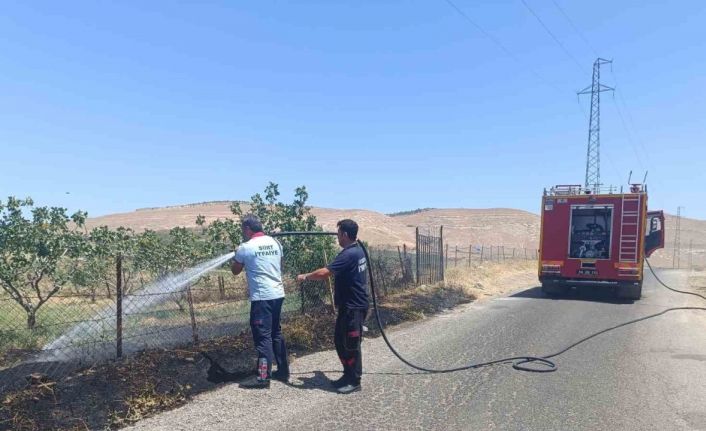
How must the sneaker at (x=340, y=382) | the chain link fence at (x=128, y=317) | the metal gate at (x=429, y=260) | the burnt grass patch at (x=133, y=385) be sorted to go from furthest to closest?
1. the metal gate at (x=429, y=260)
2. the chain link fence at (x=128, y=317)
3. the sneaker at (x=340, y=382)
4. the burnt grass patch at (x=133, y=385)

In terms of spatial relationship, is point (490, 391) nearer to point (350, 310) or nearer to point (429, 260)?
point (350, 310)

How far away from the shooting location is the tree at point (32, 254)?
8.77 m

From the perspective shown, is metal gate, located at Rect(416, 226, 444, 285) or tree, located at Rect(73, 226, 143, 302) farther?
metal gate, located at Rect(416, 226, 444, 285)

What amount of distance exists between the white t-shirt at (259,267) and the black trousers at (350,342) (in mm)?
804

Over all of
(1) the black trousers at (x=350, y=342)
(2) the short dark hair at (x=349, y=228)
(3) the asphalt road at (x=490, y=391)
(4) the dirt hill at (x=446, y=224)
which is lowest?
(4) the dirt hill at (x=446, y=224)

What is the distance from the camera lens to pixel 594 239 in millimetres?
15664

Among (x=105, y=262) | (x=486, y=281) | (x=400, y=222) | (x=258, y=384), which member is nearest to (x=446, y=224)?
(x=400, y=222)

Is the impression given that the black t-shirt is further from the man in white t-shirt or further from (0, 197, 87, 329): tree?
(0, 197, 87, 329): tree

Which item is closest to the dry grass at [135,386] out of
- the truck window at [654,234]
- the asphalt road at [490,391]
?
the asphalt road at [490,391]

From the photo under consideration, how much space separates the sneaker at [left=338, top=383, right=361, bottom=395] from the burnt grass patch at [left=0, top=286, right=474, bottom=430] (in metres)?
1.31

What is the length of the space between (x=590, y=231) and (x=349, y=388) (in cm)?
1226

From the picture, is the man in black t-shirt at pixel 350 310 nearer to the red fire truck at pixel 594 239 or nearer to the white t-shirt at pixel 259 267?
the white t-shirt at pixel 259 267

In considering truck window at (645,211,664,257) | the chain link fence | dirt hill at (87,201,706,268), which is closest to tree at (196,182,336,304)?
the chain link fence

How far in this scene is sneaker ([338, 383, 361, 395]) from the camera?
581 cm
